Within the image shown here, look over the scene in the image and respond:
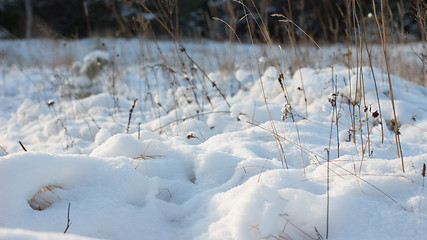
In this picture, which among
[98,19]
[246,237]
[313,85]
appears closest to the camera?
[246,237]

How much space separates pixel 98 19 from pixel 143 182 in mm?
11697

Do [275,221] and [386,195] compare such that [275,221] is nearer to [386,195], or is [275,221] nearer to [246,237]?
[246,237]

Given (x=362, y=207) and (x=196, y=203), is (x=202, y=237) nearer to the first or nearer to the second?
(x=196, y=203)

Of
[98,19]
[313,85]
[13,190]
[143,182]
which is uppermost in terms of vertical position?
[98,19]

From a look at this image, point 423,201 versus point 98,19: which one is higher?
point 98,19

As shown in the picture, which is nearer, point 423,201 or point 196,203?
point 423,201

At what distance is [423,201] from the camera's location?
0.90m

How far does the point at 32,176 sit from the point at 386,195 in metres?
1.05

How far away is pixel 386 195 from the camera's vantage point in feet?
3.02

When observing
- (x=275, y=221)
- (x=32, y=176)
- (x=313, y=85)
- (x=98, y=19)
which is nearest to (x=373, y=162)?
(x=275, y=221)

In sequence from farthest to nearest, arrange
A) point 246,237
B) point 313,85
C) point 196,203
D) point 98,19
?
point 98,19 → point 313,85 → point 196,203 → point 246,237

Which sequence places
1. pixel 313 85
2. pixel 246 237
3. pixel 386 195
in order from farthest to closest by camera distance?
pixel 313 85, pixel 386 195, pixel 246 237

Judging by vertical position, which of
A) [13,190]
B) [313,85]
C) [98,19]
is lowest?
[313,85]

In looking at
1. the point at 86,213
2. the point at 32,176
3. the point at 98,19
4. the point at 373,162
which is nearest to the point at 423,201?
the point at 373,162
